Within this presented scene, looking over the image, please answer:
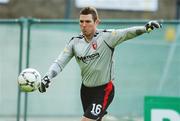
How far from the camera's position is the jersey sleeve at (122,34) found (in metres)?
10.3

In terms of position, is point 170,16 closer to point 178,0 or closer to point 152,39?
point 178,0

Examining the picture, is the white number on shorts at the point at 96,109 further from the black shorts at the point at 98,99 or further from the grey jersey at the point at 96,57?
the grey jersey at the point at 96,57

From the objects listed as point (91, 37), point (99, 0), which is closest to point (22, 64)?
point (91, 37)

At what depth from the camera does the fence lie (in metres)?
14.7

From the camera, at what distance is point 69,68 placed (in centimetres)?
1516

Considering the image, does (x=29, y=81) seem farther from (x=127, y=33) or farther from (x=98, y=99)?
(x=127, y=33)

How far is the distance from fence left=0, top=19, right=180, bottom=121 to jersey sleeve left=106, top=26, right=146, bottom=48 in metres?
3.83

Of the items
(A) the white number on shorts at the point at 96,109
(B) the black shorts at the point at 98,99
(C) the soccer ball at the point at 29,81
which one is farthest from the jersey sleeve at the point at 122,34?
(C) the soccer ball at the point at 29,81

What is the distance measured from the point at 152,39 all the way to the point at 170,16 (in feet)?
51.5

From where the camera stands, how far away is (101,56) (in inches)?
418

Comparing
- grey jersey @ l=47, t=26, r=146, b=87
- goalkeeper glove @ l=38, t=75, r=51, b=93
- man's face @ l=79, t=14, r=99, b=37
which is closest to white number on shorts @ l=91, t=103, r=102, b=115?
grey jersey @ l=47, t=26, r=146, b=87

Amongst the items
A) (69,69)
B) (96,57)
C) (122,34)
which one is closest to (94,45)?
(96,57)

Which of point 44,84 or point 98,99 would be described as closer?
point 44,84

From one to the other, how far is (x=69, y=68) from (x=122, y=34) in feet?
15.6
